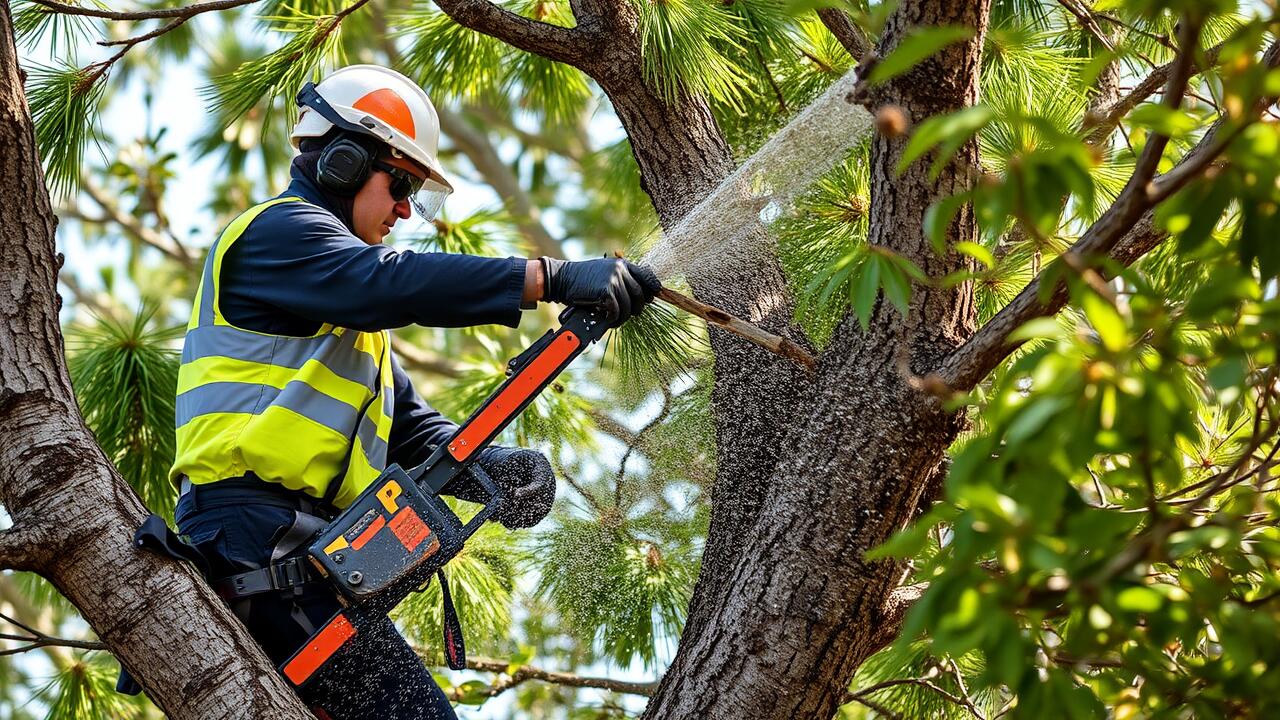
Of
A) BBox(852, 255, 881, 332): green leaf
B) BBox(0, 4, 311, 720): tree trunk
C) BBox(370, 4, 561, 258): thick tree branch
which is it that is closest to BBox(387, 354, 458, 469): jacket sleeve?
BBox(0, 4, 311, 720): tree trunk

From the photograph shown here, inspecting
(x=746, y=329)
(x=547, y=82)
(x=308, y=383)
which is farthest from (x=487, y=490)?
(x=547, y=82)

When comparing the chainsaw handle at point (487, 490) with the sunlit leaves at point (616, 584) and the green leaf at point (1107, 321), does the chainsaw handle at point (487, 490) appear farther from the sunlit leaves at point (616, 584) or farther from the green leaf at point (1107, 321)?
the green leaf at point (1107, 321)

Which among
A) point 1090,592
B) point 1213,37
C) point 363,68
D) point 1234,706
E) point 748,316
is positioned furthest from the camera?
point 1213,37

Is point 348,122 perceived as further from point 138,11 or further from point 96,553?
point 96,553

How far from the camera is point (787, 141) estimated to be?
2588 millimetres

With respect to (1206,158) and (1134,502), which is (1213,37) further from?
(1206,158)

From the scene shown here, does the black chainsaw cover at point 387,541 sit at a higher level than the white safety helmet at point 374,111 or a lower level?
lower

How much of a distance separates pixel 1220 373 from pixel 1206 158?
0.78ft

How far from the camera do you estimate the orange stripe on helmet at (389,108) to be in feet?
8.84

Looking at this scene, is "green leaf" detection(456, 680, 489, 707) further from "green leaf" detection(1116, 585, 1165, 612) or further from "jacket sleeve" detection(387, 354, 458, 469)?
"green leaf" detection(1116, 585, 1165, 612)

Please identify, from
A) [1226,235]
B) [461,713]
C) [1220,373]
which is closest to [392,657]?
[461,713]

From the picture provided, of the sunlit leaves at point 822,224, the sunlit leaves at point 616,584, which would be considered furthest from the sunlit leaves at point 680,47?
the sunlit leaves at point 616,584

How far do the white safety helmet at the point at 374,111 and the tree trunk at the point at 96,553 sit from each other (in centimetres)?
78

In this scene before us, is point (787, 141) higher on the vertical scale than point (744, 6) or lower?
lower
